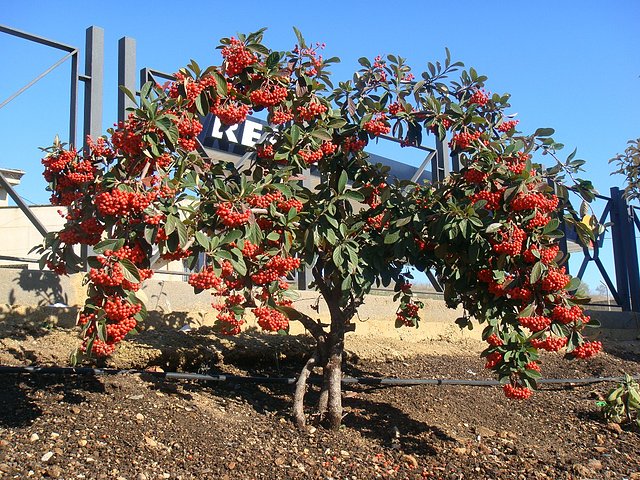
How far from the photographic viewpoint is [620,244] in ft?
35.1

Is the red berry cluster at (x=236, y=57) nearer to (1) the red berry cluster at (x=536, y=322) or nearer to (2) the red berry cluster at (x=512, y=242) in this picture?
(2) the red berry cluster at (x=512, y=242)

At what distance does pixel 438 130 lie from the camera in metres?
4.23

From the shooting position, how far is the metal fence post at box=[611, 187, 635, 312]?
413 inches

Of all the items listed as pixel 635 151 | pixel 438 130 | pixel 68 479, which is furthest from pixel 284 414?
Result: pixel 635 151

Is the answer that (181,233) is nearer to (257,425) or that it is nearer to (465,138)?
(257,425)

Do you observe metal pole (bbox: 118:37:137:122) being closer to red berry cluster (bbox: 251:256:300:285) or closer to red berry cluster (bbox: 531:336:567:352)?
red berry cluster (bbox: 251:256:300:285)

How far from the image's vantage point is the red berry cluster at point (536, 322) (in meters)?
3.39

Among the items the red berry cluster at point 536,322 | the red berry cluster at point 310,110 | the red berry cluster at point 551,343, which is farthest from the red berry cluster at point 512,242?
the red berry cluster at point 310,110

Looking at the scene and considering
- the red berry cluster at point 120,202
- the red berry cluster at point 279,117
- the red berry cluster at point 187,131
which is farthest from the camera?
the red berry cluster at point 279,117

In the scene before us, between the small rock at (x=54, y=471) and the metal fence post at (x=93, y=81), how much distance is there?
3405mm

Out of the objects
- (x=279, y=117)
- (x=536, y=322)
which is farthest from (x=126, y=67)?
(x=536, y=322)

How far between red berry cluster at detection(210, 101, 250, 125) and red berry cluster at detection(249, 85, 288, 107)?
8cm

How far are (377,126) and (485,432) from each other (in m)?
2.28

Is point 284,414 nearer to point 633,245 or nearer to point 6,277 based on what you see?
point 6,277
